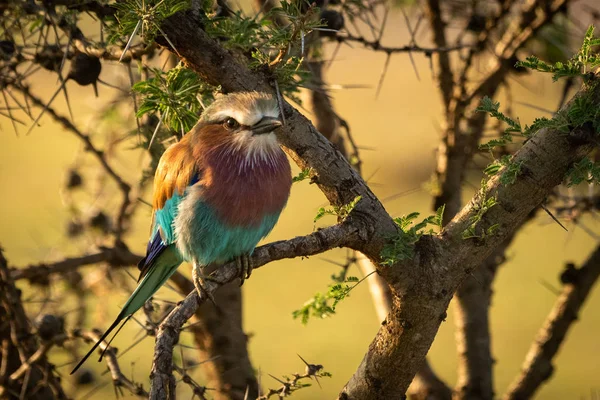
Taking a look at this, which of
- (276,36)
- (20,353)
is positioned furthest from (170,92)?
(20,353)

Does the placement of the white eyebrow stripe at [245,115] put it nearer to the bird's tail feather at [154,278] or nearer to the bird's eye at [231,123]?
the bird's eye at [231,123]

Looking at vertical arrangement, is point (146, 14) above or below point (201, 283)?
above

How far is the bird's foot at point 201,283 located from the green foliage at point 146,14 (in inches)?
21.9

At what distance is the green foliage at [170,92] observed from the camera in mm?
1869

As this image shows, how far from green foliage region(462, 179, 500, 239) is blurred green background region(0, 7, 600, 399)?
2.00 meters

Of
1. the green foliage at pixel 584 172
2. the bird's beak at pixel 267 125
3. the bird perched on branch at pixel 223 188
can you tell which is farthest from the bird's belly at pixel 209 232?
the green foliage at pixel 584 172

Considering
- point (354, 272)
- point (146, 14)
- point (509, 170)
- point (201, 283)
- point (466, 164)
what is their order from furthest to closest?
point (354, 272) < point (466, 164) < point (201, 283) < point (509, 170) < point (146, 14)

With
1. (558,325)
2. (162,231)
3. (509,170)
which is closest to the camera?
(509,170)

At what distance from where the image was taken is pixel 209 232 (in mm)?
2104

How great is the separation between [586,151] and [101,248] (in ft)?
5.45

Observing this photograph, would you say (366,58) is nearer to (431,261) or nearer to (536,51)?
(536,51)

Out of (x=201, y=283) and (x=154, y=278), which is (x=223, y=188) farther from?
(x=154, y=278)

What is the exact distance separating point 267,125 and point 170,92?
0.79 ft

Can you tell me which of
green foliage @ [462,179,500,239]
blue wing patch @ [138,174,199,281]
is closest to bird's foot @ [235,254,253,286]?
blue wing patch @ [138,174,199,281]
